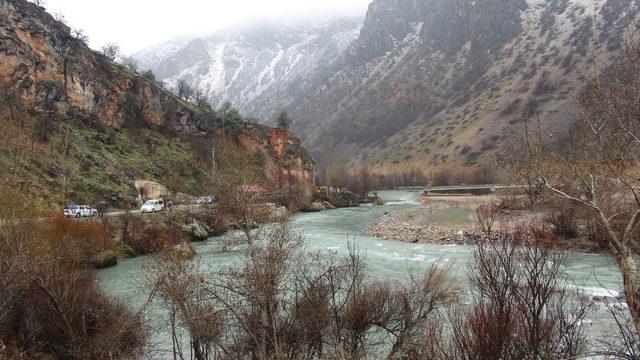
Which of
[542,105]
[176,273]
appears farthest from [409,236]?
[542,105]

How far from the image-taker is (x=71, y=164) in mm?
54656

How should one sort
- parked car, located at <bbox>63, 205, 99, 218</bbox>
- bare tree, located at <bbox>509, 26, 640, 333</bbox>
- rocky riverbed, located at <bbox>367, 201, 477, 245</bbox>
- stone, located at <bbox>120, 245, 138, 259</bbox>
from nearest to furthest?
bare tree, located at <bbox>509, 26, 640, 333</bbox> < stone, located at <bbox>120, 245, 138, 259</bbox> < parked car, located at <bbox>63, 205, 99, 218</bbox> < rocky riverbed, located at <bbox>367, 201, 477, 245</bbox>

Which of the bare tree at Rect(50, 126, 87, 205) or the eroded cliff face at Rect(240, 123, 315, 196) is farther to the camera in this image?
the eroded cliff face at Rect(240, 123, 315, 196)

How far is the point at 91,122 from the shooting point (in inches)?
2790

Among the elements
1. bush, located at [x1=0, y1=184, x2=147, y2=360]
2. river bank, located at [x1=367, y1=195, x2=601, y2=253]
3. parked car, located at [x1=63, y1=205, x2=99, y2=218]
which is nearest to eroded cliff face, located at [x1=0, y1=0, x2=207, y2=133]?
parked car, located at [x1=63, y1=205, x2=99, y2=218]

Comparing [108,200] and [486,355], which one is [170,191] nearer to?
[108,200]

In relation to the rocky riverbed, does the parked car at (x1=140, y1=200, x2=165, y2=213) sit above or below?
above

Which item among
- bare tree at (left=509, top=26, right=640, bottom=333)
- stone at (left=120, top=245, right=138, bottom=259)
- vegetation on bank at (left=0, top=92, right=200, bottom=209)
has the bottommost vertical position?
stone at (left=120, top=245, right=138, bottom=259)

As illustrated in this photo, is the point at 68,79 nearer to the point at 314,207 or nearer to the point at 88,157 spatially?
the point at 88,157

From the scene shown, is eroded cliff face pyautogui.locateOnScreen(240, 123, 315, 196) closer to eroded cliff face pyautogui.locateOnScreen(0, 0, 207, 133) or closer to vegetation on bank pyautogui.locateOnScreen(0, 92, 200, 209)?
eroded cliff face pyautogui.locateOnScreen(0, 0, 207, 133)

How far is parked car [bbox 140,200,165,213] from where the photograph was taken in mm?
49031

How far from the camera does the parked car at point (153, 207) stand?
161 feet

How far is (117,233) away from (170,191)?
1002 inches

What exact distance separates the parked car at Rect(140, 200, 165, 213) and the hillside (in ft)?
20.9
